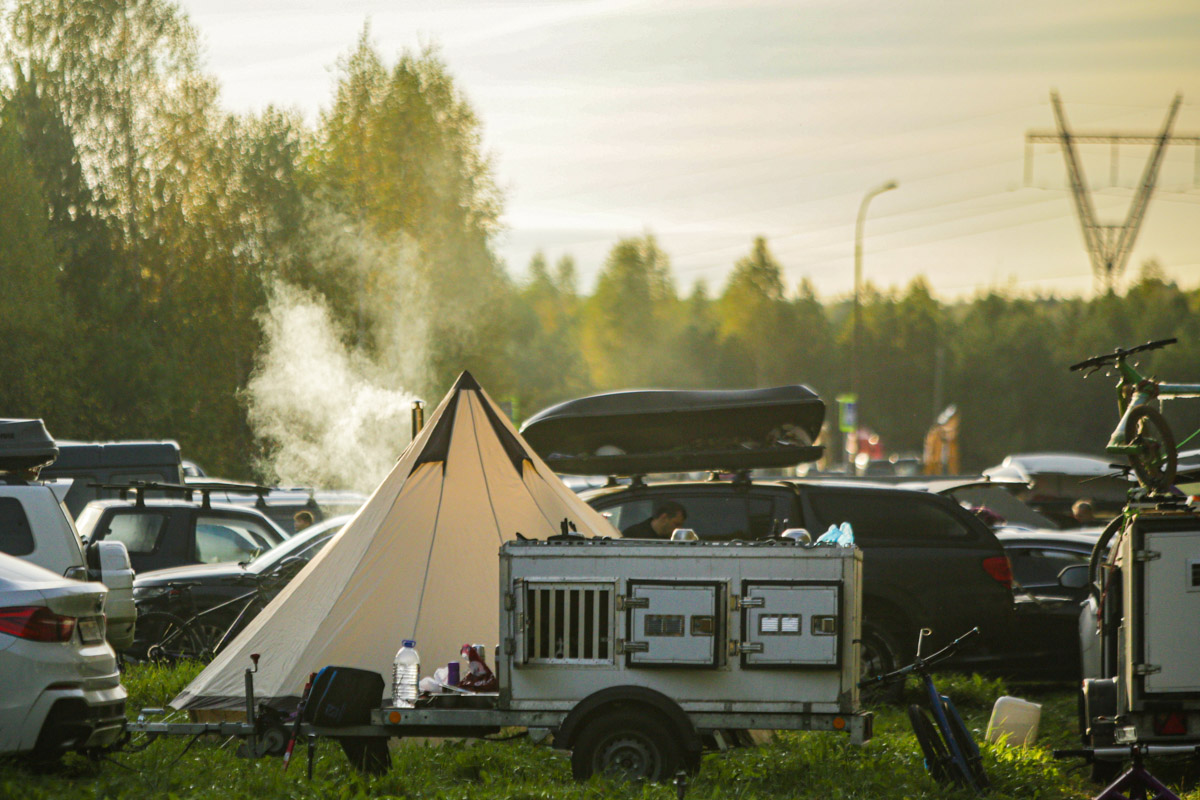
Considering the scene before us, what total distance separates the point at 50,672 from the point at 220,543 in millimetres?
7315

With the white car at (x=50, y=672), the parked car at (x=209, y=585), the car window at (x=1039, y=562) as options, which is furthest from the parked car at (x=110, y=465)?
the white car at (x=50, y=672)

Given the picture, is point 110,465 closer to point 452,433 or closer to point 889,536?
point 452,433

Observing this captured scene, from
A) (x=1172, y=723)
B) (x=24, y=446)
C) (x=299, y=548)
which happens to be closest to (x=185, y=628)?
(x=299, y=548)

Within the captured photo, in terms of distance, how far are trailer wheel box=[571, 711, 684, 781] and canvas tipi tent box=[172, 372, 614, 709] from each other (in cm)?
189

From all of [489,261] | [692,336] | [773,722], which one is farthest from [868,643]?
[692,336]

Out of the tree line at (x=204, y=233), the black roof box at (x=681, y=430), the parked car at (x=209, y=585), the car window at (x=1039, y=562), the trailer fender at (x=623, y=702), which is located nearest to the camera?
the trailer fender at (x=623, y=702)

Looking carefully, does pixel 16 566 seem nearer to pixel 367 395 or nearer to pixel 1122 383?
pixel 1122 383

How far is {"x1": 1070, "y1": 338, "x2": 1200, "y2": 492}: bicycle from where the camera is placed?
27.1ft

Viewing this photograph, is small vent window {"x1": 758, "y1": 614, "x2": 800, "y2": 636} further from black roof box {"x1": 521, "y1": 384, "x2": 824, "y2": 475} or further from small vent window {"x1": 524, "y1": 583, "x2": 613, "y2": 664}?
black roof box {"x1": 521, "y1": 384, "x2": 824, "y2": 475}

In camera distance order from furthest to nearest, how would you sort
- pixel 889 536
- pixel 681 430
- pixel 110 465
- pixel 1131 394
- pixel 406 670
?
1. pixel 110 465
2. pixel 889 536
3. pixel 681 430
4. pixel 1131 394
5. pixel 406 670

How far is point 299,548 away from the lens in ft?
40.0

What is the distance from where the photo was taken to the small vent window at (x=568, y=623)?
7246 mm

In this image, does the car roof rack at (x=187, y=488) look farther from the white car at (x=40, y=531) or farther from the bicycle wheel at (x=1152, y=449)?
the bicycle wheel at (x=1152, y=449)

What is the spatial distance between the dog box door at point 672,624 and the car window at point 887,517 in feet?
13.9
